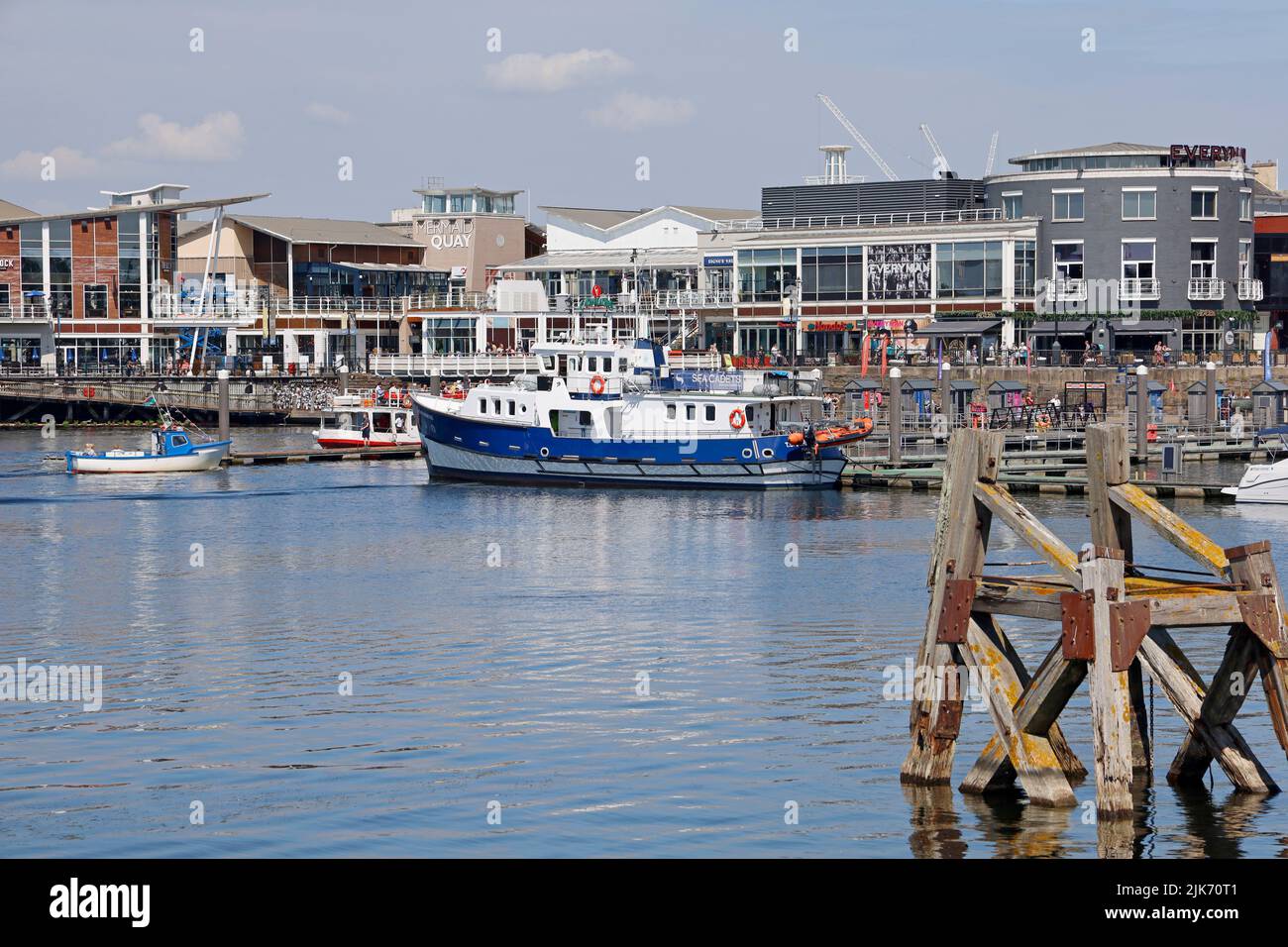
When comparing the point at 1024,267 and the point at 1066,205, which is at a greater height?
the point at 1066,205

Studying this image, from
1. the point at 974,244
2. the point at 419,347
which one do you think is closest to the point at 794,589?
the point at 974,244

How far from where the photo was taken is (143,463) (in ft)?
245

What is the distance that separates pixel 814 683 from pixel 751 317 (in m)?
83.9

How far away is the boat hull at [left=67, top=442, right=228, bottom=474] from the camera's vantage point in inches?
2913

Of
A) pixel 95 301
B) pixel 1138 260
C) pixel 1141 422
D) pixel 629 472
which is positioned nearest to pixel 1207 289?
pixel 1138 260

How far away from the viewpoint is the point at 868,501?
205 ft

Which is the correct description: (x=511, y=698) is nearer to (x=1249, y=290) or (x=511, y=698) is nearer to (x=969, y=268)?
(x=969, y=268)

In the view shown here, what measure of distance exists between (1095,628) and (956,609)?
1.76 meters

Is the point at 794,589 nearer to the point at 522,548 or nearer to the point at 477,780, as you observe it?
the point at 522,548

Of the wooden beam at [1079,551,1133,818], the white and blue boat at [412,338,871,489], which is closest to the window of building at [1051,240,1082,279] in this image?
the white and blue boat at [412,338,871,489]

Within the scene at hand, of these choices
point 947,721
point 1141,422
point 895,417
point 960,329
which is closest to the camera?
point 947,721

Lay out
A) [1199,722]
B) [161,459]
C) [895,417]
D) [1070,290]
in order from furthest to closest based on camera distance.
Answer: [1070,290] → [161,459] → [895,417] → [1199,722]

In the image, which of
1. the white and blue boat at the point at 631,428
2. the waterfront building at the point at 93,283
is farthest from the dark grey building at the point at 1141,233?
the waterfront building at the point at 93,283

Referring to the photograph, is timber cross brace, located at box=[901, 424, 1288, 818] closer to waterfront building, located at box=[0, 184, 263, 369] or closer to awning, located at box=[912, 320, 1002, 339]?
awning, located at box=[912, 320, 1002, 339]
